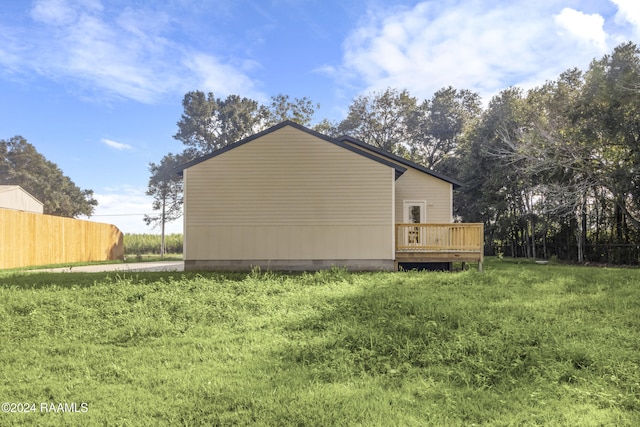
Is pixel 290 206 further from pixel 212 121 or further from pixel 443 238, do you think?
pixel 212 121

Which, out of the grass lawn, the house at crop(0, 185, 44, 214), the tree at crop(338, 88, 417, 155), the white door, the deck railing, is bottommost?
the grass lawn

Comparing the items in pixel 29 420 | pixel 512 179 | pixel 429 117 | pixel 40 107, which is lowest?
pixel 29 420

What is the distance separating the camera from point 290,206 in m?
13.1

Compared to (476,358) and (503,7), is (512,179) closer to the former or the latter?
(503,7)

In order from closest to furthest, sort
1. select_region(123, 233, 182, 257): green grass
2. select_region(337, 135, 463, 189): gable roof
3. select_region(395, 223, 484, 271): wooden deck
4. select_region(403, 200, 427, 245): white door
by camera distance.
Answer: select_region(395, 223, 484, 271): wooden deck < select_region(337, 135, 463, 189): gable roof < select_region(403, 200, 427, 245): white door < select_region(123, 233, 182, 257): green grass

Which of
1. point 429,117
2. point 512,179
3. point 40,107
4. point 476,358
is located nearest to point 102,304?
point 476,358

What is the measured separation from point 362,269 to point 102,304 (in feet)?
25.2

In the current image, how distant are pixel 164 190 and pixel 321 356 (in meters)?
32.3

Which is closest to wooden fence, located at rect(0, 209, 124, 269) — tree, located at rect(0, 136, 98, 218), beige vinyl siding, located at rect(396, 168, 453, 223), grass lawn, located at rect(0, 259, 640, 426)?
grass lawn, located at rect(0, 259, 640, 426)

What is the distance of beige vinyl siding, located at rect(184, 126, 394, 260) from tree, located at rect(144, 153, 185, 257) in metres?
22.5

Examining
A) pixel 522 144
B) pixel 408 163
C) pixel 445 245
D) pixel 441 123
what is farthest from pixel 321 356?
pixel 441 123

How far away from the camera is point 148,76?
16.6 meters

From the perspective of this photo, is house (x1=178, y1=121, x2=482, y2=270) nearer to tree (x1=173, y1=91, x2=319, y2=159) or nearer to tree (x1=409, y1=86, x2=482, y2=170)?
tree (x1=409, y1=86, x2=482, y2=170)

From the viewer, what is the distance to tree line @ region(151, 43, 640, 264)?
59.6 feet
